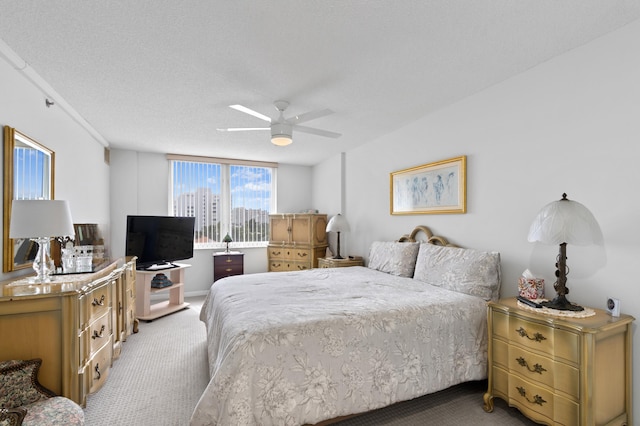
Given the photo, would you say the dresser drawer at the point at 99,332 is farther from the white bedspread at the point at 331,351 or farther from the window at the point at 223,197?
the window at the point at 223,197

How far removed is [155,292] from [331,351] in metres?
3.50

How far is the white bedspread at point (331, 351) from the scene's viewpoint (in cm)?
169

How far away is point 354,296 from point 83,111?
350cm

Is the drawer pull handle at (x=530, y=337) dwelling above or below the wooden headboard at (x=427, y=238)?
below

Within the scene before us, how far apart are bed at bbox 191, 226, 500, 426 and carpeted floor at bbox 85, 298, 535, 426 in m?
0.22

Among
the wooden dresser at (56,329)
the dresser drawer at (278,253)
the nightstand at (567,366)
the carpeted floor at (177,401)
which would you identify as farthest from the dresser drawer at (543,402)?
the dresser drawer at (278,253)

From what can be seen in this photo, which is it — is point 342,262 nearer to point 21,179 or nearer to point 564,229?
point 564,229

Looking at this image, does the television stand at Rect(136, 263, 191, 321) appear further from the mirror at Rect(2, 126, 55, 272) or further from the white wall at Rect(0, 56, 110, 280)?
the mirror at Rect(2, 126, 55, 272)

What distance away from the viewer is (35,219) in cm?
191

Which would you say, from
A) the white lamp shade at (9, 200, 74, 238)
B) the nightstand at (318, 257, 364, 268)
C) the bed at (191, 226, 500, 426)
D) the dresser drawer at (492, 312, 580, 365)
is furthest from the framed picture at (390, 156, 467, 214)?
the white lamp shade at (9, 200, 74, 238)

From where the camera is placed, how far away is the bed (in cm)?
170

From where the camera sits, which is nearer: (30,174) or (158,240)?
(30,174)

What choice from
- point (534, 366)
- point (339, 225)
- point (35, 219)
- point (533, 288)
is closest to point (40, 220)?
point (35, 219)

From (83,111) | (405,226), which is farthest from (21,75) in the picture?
(405,226)
